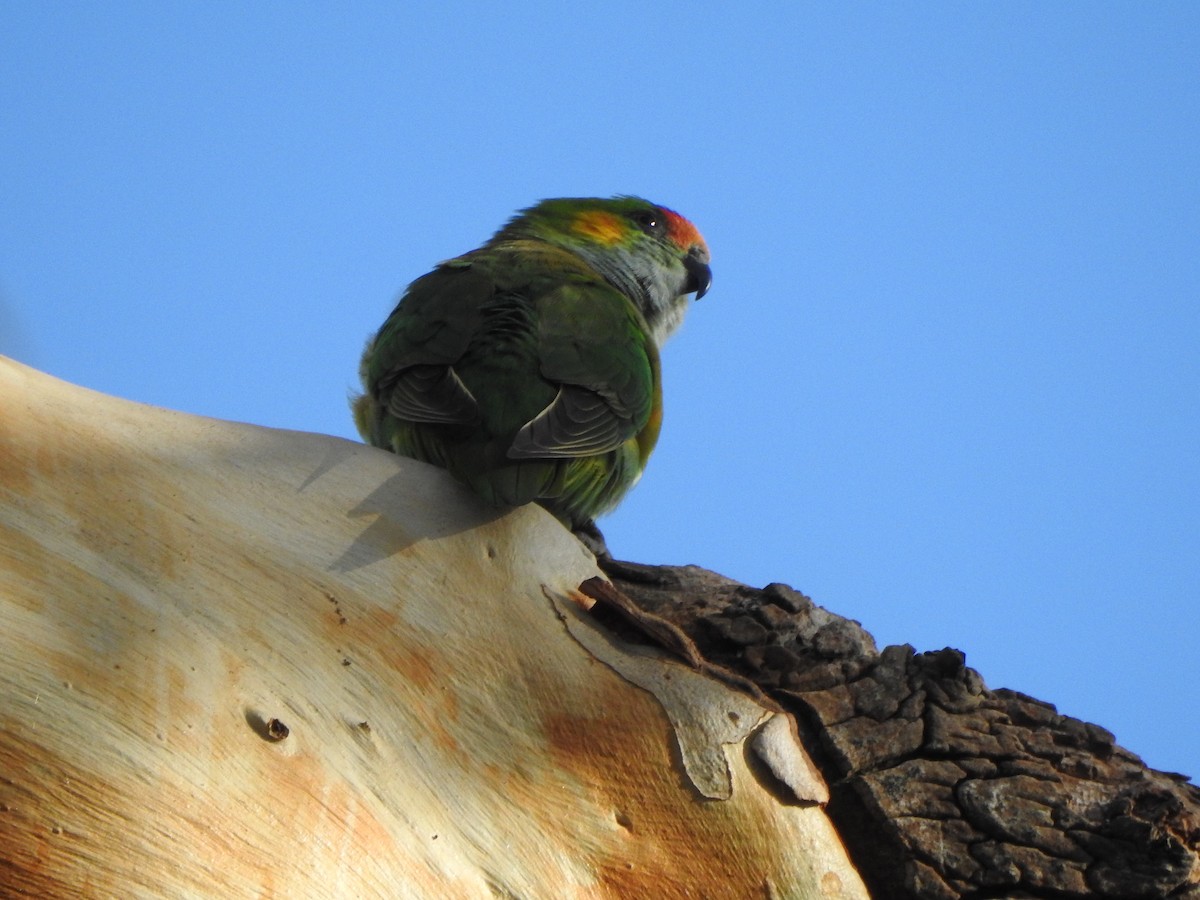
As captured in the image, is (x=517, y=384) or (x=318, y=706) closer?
(x=318, y=706)

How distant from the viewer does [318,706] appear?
2797 millimetres

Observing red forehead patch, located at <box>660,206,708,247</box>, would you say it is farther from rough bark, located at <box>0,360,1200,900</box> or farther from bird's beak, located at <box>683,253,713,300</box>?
rough bark, located at <box>0,360,1200,900</box>

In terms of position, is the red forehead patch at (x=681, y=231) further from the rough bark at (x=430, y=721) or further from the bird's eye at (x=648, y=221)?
the rough bark at (x=430, y=721)

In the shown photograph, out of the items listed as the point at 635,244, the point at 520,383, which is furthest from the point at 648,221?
the point at 520,383

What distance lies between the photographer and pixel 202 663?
2.71m

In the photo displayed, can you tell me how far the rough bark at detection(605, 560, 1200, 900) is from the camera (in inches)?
125

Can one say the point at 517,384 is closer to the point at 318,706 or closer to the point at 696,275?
the point at 318,706

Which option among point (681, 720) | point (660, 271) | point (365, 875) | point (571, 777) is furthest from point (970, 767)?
point (660, 271)

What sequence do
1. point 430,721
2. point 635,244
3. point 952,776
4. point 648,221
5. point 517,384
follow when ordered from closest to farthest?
point 430,721 < point 952,776 < point 517,384 < point 635,244 < point 648,221

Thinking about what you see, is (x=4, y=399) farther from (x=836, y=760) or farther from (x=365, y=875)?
(x=836, y=760)

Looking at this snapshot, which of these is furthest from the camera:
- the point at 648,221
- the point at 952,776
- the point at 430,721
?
the point at 648,221

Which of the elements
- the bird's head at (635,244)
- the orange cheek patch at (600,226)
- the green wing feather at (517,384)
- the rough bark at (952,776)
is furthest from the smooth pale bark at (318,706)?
the orange cheek patch at (600,226)

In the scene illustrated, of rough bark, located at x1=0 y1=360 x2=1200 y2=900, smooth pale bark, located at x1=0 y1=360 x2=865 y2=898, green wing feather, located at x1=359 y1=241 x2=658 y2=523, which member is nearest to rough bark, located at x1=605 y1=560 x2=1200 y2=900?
rough bark, located at x1=0 y1=360 x2=1200 y2=900

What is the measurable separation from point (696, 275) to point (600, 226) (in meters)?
0.61
